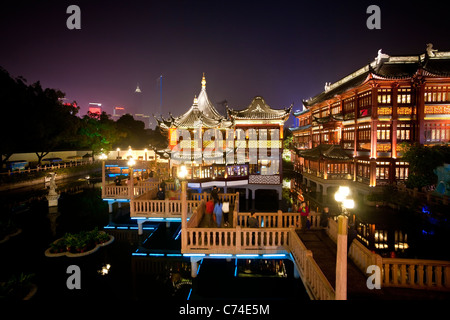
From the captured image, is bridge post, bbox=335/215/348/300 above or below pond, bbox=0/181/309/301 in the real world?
above

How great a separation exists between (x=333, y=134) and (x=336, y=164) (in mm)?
5555

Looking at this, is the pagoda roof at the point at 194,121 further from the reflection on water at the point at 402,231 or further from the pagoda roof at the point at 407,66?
the pagoda roof at the point at 407,66

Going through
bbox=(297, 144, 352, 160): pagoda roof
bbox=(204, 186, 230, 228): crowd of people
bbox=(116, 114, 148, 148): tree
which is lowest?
bbox=(204, 186, 230, 228): crowd of people

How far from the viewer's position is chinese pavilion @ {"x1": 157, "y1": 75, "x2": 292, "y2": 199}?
20094 mm

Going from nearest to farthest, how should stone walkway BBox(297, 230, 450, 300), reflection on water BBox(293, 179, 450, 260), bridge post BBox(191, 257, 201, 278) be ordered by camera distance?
Result: 1. stone walkway BBox(297, 230, 450, 300)
2. bridge post BBox(191, 257, 201, 278)
3. reflection on water BBox(293, 179, 450, 260)

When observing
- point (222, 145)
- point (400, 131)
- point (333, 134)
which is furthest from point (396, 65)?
point (222, 145)

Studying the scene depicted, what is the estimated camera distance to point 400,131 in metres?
21.7

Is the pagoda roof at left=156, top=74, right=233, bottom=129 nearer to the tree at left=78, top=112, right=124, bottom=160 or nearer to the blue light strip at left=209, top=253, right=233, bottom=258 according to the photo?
the blue light strip at left=209, top=253, right=233, bottom=258

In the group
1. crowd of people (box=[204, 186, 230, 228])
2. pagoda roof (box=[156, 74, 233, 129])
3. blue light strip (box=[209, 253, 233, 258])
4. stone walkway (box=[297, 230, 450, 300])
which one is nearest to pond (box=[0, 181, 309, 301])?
blue light strip (box=[209, 253, 233, 258])

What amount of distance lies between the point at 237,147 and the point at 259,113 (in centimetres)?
386

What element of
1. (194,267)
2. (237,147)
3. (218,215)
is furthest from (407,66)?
(194,267)

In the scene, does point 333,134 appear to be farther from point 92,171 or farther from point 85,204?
point 92,171

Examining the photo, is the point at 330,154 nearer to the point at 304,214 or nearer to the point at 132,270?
the point at 304,214

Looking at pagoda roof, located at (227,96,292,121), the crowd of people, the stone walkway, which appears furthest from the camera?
pagoda roof, located at (227,96,292,121)
